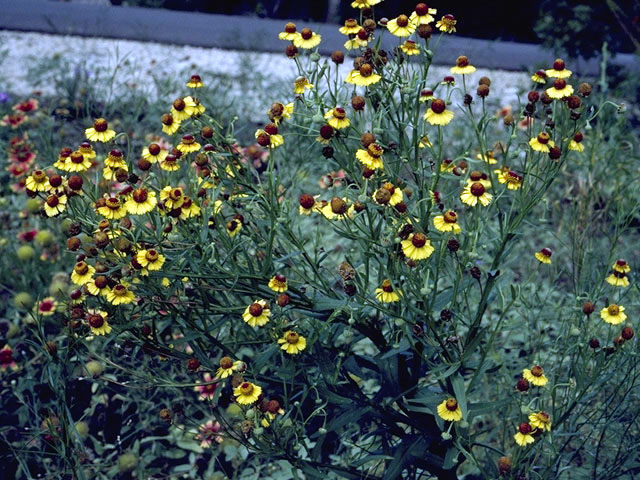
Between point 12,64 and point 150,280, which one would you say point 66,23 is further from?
point 150,280

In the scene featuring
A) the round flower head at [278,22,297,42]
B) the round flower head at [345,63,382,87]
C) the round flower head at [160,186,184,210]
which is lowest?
the round flower head at [160,186,184,210]

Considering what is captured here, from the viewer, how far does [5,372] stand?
8.94ft

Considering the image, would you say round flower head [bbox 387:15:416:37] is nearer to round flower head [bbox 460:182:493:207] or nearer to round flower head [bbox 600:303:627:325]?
round flower head [bbox 460:182:493:207]

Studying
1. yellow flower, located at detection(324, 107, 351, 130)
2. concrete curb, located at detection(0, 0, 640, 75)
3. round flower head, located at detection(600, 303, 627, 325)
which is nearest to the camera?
yellow flower, located at detection(324, 107, 351, 130)

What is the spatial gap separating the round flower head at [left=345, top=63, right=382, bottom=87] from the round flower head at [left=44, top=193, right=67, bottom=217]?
77 cm

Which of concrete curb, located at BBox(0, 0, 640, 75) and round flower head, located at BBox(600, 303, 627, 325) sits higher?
concrete curb, located at BBox(0, 0, 640, 75)

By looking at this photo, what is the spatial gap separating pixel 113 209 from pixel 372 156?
622mm

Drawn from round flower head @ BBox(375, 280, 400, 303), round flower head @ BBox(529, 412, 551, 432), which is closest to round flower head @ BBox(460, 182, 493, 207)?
round flower head @ BBox(375, 280, 400, 303)

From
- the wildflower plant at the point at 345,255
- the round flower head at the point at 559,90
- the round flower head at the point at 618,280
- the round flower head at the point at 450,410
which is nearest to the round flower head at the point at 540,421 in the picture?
the wildflower plant at the point at 345,255

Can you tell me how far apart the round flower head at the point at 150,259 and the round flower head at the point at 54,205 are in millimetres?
243

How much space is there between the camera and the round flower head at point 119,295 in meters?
1.79

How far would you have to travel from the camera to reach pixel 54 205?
1.80 meters

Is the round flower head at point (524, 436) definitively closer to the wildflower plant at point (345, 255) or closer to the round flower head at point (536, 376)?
the wildflower plant at point (345, 255)

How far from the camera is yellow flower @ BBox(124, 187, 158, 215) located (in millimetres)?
1738
